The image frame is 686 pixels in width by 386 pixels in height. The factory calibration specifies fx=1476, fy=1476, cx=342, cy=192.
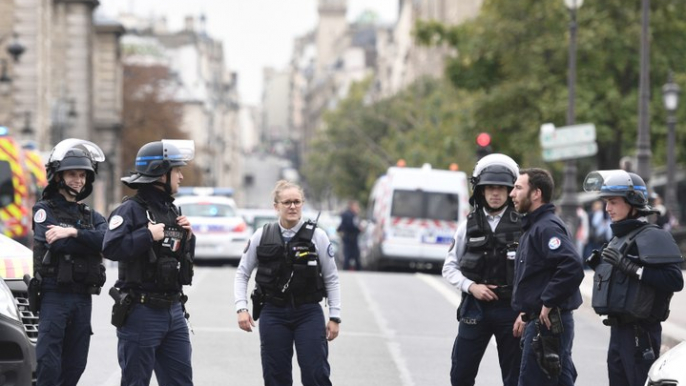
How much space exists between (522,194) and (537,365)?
1.02 meters

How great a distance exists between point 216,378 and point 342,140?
76592 millimetres

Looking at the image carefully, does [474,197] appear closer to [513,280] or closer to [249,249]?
[513,280]

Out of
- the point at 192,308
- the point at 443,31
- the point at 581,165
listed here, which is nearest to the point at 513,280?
the point at 192,308

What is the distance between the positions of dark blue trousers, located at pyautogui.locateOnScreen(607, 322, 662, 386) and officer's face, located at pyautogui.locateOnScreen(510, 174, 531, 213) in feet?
3.08

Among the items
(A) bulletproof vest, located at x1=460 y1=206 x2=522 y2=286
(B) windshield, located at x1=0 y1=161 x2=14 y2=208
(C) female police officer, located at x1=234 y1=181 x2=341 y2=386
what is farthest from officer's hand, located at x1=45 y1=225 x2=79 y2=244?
(B) windshield, located at x1=0 y1=161 x2=14 y2=208

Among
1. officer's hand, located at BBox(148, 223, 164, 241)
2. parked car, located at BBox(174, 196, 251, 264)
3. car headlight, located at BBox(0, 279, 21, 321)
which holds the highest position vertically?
officer's hand, located at BBox(148, 223, 164, 241)

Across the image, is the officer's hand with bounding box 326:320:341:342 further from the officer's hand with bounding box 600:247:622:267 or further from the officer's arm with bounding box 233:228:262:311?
the officer's hand with bounding box 600:247:622:267

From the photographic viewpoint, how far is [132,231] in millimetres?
8516

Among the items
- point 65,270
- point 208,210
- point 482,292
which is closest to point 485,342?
point 482,292

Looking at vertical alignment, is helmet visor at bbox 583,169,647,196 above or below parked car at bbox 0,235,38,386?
above

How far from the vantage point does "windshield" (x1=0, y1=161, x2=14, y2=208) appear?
2862 cm

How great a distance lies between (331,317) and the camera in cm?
916

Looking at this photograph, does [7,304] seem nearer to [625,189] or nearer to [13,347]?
[13,347]

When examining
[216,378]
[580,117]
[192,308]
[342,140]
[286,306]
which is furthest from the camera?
[342,140]
